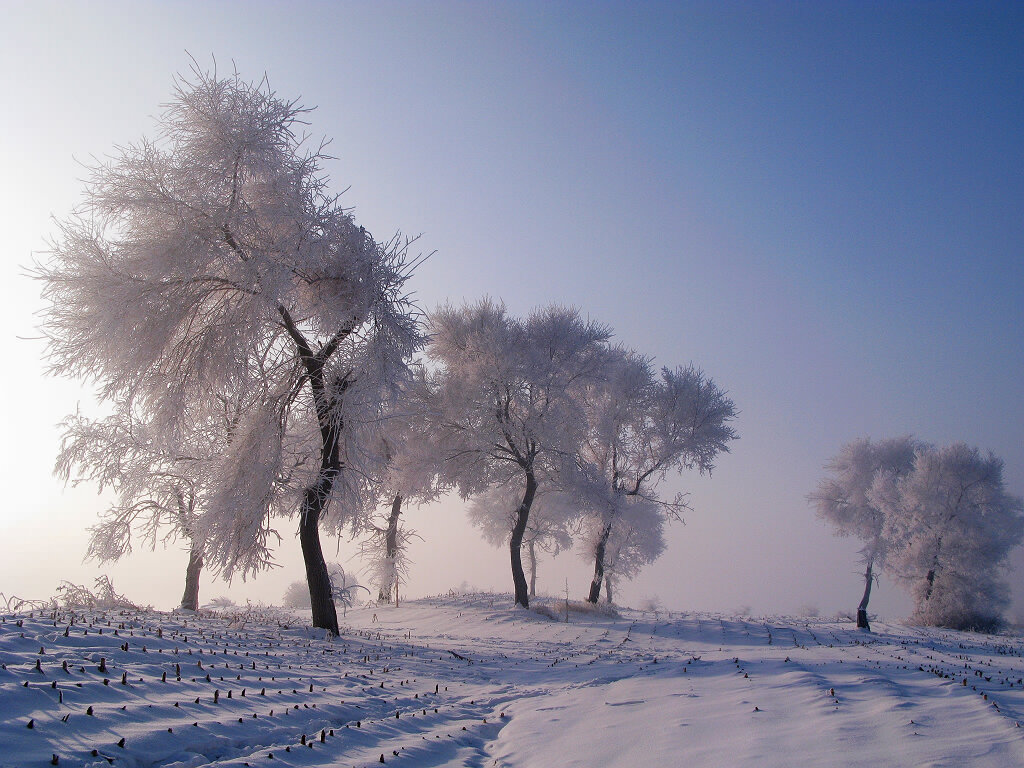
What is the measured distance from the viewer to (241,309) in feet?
40.3

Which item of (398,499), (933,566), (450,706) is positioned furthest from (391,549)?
(933,566)

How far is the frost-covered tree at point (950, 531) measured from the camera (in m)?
29.7

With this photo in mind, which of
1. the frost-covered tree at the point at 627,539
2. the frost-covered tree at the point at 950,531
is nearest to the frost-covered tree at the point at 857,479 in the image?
the frost-covered tree at the point at 950,531

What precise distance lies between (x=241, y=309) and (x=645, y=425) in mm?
19174

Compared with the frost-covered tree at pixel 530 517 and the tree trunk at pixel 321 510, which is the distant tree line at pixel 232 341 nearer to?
the tree trunk at pixel 321 510

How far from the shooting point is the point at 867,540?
32875 mm

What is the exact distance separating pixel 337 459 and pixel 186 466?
5294mm

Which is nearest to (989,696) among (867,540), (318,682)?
(318,682)

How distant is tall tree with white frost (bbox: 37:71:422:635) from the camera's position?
463 inches

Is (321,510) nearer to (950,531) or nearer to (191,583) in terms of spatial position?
(191,583)

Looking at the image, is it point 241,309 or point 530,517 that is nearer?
point 241,309

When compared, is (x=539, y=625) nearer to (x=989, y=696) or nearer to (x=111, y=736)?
(x=989, y=696)

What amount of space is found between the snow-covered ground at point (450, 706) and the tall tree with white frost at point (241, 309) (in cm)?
291

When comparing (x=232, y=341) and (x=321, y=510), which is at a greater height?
(x=232, y=341)
